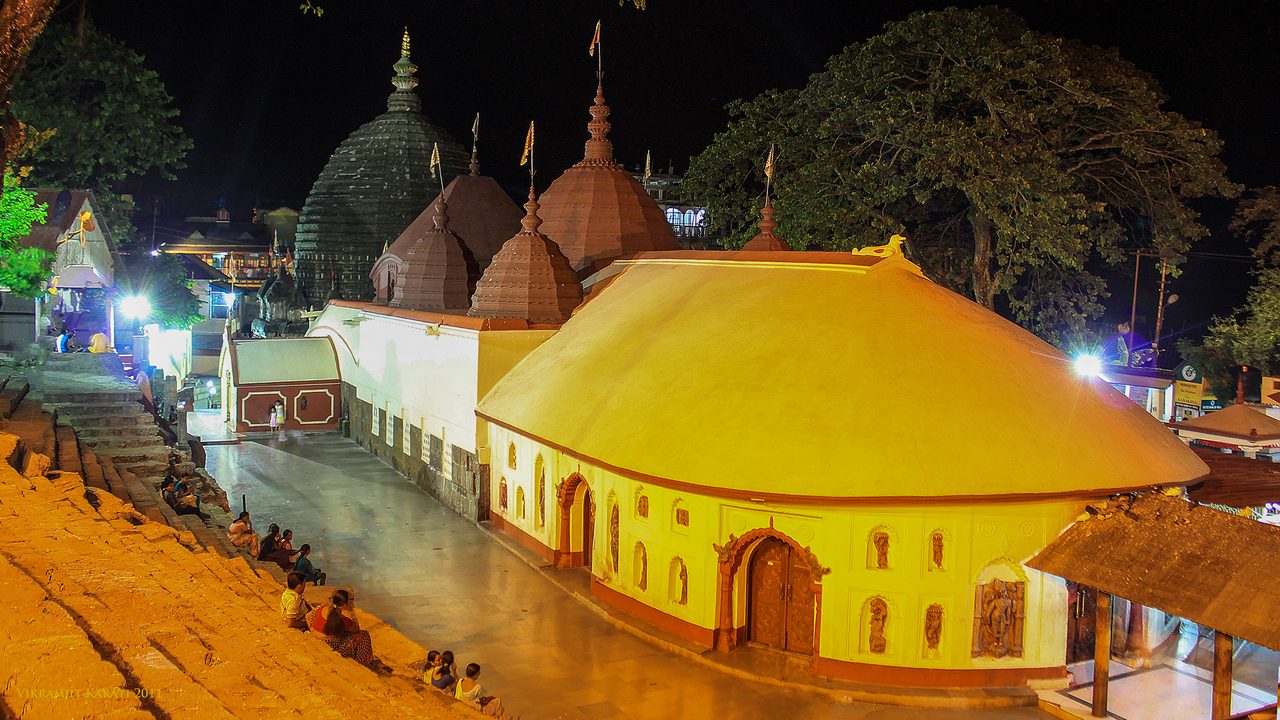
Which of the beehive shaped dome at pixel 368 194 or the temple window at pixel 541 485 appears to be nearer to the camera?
→ the temple window at pixel 541 485

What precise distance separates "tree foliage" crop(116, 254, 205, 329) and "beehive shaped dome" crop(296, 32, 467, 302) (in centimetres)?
828

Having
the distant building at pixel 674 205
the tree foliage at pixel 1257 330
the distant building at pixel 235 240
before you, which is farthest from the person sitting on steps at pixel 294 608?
the distant building at pixel 235 240

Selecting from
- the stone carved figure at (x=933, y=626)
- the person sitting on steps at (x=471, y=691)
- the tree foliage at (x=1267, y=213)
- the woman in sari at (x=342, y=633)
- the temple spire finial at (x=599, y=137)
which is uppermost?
the temple spire finial at (x=599, y=137)

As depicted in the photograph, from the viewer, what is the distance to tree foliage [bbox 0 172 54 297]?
82.1 feet

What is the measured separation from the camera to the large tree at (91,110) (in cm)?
3441

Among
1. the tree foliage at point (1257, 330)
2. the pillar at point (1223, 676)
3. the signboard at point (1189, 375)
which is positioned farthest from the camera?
the signboard at point (1189, 375)

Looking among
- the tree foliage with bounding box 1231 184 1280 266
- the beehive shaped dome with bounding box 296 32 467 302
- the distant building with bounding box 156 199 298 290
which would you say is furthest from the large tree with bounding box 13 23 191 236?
the tree foliage with bounding box 1231 184 1280 266

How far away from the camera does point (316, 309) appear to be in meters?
41.9

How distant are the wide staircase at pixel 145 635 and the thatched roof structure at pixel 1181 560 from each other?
7957 millimetres

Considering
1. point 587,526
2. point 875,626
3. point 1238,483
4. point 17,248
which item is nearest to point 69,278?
point 17,248

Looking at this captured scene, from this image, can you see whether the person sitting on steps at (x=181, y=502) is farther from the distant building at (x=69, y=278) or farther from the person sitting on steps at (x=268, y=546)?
the distant building at (x=69, y=278)

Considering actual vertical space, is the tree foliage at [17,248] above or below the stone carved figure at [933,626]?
above

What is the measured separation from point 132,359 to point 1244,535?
3351 centimetres

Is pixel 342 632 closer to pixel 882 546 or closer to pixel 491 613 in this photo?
pixel 491 613
